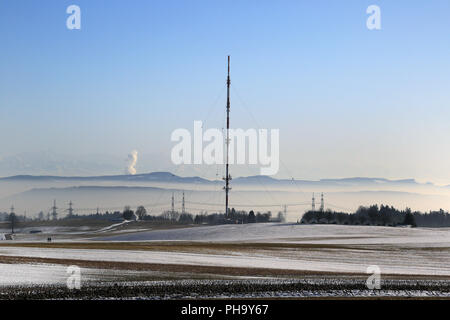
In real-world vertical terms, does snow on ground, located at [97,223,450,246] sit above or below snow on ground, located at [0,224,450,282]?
below

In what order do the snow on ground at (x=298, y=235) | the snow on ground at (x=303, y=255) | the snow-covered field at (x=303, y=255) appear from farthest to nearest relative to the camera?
the snow on ground at (x=298, y=235) < the snow on ground at (x=303, y=255) < the snow-covered field at (x=303, y=255)

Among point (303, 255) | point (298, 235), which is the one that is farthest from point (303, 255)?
point (298, 235)

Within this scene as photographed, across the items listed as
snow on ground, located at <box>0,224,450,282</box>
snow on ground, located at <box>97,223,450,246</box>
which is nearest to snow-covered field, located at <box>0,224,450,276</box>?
snow on ground, located at <box>0,224,450,282</box>

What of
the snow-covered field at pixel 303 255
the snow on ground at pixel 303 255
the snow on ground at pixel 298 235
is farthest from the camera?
the snow on ground at pixel 298 235

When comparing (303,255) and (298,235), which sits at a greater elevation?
(303,255)

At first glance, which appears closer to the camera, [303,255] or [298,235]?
[303,255]

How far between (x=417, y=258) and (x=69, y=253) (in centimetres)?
3163

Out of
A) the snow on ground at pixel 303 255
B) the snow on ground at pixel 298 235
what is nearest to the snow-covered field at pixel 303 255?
the snow on ground at pixel 303 255

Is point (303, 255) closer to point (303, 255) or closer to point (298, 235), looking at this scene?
point (303, 255)

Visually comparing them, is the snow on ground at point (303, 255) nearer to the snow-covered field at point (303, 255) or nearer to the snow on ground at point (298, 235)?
the snow-covered field at point (303, 255)

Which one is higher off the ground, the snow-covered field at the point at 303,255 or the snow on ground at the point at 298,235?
the snow-covered field at the point at 303,255

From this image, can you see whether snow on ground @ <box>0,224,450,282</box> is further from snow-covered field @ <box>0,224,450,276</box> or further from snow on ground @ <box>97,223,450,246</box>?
snow on ground @ <box>97,223,450,246</box>

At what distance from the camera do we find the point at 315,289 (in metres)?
33.1
